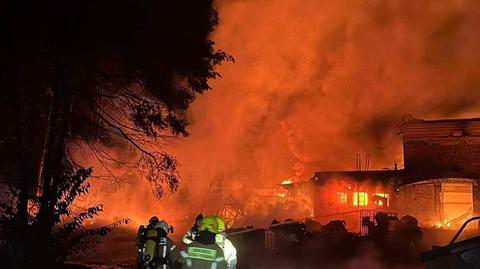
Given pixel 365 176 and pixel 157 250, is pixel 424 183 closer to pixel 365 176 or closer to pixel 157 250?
pixel 365 176

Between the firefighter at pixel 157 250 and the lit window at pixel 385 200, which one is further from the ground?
the lit window at pixel 385 200

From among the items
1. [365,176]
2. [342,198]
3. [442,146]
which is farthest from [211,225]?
[442,146]

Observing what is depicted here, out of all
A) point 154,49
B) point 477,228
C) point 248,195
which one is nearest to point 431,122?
point 477,228

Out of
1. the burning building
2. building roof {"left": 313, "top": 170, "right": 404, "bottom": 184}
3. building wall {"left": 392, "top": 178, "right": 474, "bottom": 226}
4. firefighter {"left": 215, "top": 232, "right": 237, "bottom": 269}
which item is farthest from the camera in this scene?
building roof {"left": 313, "top": 170, "right": 404, "bottom": 184}

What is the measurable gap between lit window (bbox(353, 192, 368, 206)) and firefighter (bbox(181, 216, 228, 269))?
69.9 ft

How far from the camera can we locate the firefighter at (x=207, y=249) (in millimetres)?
6215

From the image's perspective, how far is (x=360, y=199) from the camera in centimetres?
2639

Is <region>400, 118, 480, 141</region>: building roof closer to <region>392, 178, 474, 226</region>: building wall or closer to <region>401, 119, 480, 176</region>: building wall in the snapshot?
<region>401, 119, 480, 176</region>: building wall

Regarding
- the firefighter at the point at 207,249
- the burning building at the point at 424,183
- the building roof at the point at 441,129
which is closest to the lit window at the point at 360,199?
the burning building at the point at 424,183

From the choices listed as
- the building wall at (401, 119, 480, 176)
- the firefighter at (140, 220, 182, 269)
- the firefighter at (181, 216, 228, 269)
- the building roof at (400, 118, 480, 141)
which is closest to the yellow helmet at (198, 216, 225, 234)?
the firefighter at (181, 216, 228, 269)

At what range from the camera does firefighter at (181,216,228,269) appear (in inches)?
245

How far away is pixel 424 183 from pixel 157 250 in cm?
1859

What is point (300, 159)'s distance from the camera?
4134 centimetres

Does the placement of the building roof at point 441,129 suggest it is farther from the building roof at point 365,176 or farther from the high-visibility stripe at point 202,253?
the high-visibility stripe at point 202,253
